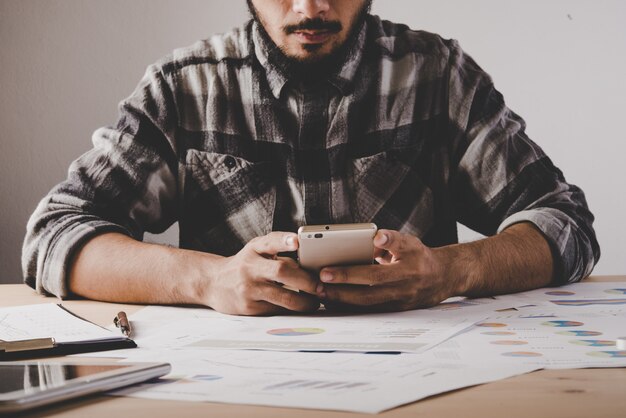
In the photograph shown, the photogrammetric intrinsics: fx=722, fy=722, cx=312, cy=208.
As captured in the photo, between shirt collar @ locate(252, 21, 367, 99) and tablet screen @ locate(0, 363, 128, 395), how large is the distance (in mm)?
1018

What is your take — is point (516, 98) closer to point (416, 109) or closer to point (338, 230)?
point (416, 109)

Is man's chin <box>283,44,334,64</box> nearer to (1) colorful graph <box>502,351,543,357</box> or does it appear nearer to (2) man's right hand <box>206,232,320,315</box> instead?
(2) man's right hand <box>206,232,320,315</box>

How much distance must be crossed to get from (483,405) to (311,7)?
3.46 feet

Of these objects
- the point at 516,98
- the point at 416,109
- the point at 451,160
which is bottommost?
the point at 451,160

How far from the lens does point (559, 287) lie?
1300 millimetres

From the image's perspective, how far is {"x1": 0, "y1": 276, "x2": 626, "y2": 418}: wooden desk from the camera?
0.55 metres

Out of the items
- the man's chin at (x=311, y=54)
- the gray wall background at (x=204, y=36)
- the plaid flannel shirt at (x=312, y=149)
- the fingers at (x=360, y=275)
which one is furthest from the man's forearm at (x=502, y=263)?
the gray wall background at (x=204, y=36)

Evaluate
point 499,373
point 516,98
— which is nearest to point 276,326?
point 499,373

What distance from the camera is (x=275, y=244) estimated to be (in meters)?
1.06

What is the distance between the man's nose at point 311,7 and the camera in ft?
4.75

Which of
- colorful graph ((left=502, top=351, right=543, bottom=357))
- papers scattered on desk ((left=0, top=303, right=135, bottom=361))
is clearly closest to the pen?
papers scattered on desk ((left=0, top=303, right=135, bottom=361))

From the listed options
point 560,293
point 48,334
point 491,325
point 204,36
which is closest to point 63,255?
point 48,334

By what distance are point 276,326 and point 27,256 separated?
0.61 m

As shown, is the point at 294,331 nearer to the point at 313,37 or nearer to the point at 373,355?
the point at 373,355
